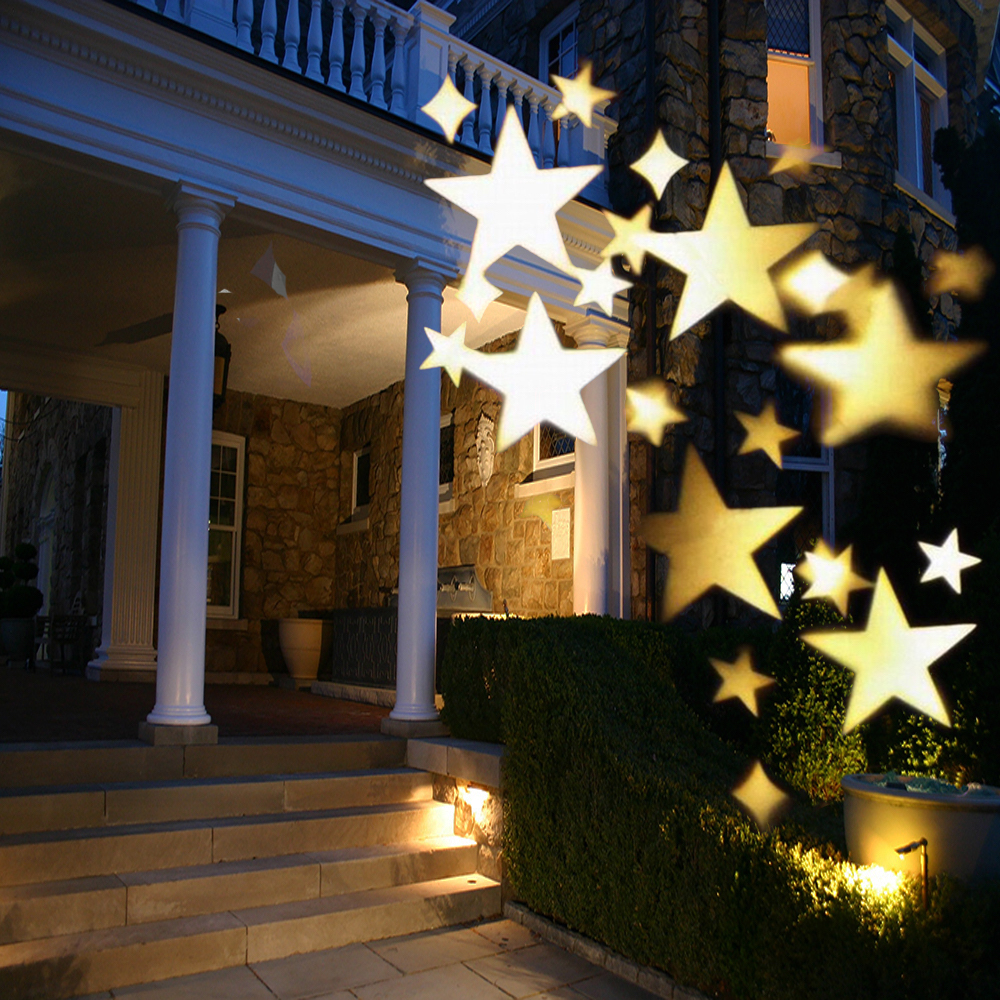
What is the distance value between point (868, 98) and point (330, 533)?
7805 mm

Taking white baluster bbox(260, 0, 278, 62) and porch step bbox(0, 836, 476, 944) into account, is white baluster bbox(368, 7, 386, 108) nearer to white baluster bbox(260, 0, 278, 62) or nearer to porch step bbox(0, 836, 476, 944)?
white baluster bbox(260, 0, 278, 62)

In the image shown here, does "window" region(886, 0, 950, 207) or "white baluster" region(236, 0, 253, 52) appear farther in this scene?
"window" region(886, 0, 950, 207)

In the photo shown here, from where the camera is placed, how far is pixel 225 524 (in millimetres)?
10633

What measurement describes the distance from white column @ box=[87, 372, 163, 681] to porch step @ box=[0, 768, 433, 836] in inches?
202

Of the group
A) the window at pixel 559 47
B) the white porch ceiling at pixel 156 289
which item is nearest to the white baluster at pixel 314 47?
the white porch ceiling at pixel 156 289

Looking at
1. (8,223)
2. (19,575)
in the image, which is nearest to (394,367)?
(8,223)

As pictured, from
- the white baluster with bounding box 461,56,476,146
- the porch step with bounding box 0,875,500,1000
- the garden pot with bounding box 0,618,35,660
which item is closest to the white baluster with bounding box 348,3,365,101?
the white baluster with bounding box 461,56,476,146

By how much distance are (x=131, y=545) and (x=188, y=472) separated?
4932 millimetres

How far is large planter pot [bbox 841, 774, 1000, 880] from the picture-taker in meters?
2.88

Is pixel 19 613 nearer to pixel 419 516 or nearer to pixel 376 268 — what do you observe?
pixel 376 268

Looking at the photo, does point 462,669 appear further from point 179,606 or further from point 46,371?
point 46,371

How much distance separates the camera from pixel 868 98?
26.3 feet

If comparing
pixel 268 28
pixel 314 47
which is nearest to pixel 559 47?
pixel 314 47

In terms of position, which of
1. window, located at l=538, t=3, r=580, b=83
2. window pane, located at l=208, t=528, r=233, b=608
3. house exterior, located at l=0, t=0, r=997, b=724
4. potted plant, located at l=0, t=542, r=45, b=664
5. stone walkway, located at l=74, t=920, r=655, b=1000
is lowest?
stone walkway, located at l=74, t=920, r=655, b=1000
